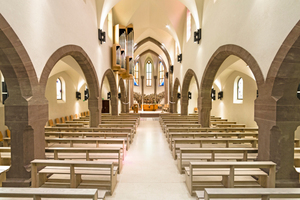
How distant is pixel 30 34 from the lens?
3.85 meters

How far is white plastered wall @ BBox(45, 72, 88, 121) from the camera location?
10.8m

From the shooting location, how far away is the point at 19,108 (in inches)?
143

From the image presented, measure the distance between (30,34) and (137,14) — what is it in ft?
37.3

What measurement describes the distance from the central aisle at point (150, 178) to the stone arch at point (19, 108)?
1922 millimetres

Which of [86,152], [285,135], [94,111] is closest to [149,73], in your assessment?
[94,111]

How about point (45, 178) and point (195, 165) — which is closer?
point (195, 165)

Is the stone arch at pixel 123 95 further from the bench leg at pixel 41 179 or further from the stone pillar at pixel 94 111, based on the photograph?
the bench leg at pixel 41 179

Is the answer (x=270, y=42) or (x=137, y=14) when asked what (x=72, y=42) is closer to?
(x=270, y=42)

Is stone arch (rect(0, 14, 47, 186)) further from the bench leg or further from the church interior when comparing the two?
the bench leg

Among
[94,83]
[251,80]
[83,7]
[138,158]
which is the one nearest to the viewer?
[138,158]

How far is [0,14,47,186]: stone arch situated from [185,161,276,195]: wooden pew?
3.24 meters

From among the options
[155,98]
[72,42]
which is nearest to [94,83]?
[72,42]

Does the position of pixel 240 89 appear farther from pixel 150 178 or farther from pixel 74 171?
pixel 74 171

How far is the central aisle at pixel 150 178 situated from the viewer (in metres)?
3.34
